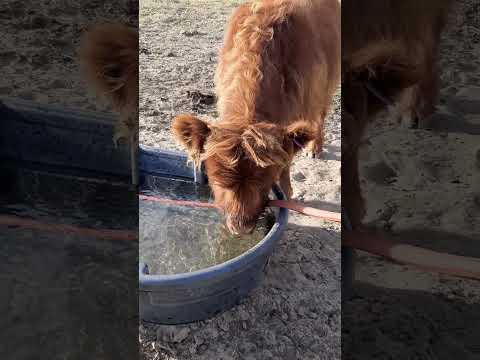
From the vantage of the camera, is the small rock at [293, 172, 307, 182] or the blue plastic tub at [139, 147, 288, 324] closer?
the blue plastic tub at [139, 147, 288, 324]

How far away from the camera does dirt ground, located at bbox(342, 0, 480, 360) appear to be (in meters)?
0.65

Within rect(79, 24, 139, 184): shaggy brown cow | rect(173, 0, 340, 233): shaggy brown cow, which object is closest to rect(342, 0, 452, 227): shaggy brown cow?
rect(79, 24, 139, 184): shaggy brown cow

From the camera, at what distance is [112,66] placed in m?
0.78

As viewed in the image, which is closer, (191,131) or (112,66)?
(112,66)

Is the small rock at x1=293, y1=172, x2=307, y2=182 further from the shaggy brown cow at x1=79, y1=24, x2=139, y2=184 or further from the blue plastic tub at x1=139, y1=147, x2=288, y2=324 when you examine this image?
the shaggy brown cow at x1=79, y1=24, x2=139, y2=184

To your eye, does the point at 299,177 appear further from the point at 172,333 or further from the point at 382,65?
Result: the point at 382,65

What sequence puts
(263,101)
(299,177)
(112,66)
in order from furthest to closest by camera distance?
1. (299,177)
2. (263,101)
3. (112,66)

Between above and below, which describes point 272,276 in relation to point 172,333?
above

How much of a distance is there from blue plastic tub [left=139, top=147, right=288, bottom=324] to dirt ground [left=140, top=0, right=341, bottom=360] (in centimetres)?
7

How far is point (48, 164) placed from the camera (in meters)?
0.73

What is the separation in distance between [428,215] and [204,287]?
5.15 ft

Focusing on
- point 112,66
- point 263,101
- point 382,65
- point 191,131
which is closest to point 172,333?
point 191,131

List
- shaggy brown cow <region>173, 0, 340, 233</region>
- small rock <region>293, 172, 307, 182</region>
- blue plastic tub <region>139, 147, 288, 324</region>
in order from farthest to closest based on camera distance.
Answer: small rock <region>293, 172, 307, 182</region> → shaggy brown cow <region>173, 0, 340, 233</region> → blue plastic tub <region>139, 147, 288, 324</region>

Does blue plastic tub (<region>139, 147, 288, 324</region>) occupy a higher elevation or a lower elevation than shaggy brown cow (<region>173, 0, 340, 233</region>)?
lower
